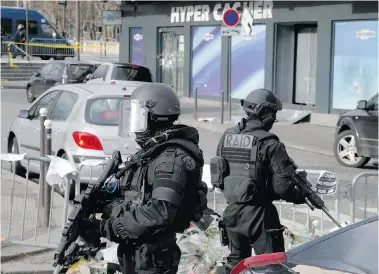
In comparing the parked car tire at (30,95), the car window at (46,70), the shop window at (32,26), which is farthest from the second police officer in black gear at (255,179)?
the shop window at (32,26)

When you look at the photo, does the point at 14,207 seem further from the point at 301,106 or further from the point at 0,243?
the point at 301,106

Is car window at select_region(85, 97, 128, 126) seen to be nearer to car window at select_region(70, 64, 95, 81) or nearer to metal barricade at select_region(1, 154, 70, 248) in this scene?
metal barricade at select_region(1, 154, 70, 248)

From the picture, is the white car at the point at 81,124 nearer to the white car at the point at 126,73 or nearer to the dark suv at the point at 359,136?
the dark suv at the point at 359,136

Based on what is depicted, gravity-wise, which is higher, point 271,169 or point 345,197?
point 271,169

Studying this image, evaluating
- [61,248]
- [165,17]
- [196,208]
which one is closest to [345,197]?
[196,208]

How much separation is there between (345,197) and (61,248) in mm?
3663

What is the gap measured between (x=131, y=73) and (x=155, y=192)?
16.4 meters

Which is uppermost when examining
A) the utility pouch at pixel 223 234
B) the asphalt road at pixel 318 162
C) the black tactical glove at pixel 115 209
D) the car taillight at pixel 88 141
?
the black tactical glove at pixel 115 209

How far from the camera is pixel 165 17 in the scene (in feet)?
85.9

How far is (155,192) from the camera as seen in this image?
3684 millimetres

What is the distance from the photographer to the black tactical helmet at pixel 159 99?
3902 mm

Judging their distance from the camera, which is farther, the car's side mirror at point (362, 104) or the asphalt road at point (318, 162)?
the car's side mirror at point (362, 104)

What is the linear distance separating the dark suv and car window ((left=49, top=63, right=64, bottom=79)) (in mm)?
12693

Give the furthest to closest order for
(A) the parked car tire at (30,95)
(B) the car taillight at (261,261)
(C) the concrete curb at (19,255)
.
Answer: (A) the parked car tire at (30,95)
(C) the concrete curb at (19,255)
(B) the car taillight at (261,261)
